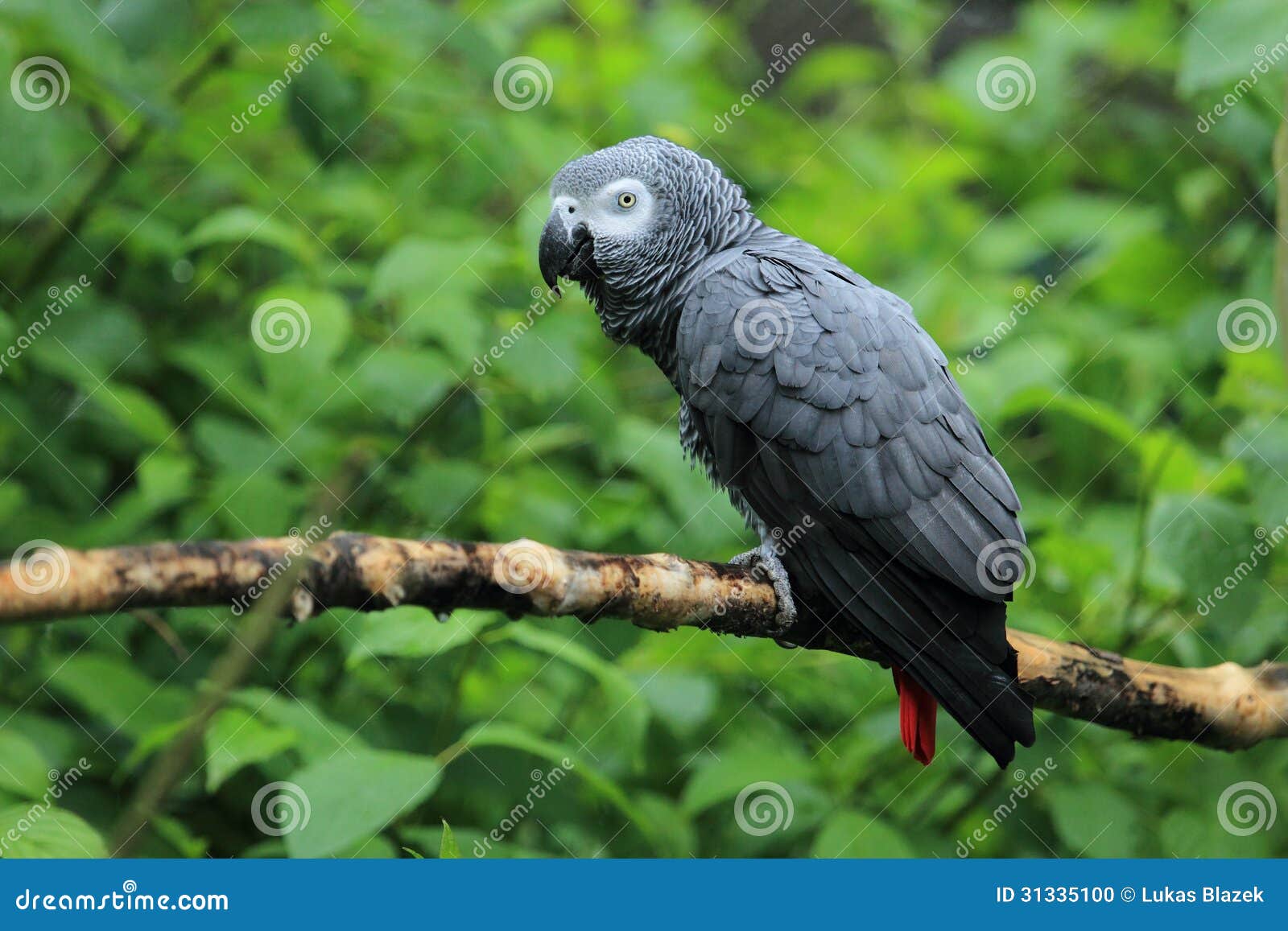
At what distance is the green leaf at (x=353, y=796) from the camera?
1329 millimetres

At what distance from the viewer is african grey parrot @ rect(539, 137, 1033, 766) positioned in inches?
61.2

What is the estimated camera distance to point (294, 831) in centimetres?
135

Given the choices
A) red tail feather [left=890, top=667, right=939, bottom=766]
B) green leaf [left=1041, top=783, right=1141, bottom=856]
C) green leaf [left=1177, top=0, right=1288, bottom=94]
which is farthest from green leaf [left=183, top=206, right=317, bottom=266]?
green leaf [left=1041, top=783, right=1141, bottom=856]

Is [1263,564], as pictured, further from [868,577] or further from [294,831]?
[294,831]

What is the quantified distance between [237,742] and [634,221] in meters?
1.03

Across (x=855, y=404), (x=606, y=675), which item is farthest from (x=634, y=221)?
(x=606, y=675)

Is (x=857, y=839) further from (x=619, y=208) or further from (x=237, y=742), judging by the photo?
(x=619, y=208)

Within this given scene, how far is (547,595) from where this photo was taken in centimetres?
127

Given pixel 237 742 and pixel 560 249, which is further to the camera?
pixel 560 249

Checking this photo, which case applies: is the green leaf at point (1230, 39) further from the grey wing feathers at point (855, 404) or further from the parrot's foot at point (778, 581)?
the parrot's foot at point (778, 581)

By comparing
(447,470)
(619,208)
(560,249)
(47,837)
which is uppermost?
(619,208)

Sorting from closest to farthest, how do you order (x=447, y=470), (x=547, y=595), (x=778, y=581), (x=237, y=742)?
1. (x=547, y=595)
2. (x=237, y=742)
3. (x=778, y=581)
4. (x=447, y=470)

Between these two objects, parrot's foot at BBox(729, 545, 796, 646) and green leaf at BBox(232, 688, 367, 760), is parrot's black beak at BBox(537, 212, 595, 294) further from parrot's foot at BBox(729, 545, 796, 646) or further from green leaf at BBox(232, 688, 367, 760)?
green leaf at BBox(232, 688, 367, 760)

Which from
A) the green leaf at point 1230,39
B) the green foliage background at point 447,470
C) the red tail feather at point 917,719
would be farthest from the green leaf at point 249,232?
the green leaf at point 1230,39
